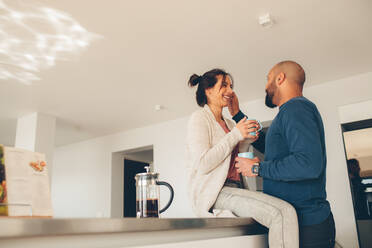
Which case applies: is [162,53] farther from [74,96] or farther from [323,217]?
[323,217]

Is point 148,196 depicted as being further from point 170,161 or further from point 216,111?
point 170,161

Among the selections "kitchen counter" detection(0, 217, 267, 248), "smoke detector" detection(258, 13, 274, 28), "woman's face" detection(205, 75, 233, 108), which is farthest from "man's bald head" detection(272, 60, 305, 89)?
"smoke detector" detection(258, 13, 274, 28)

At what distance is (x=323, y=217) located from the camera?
112cm

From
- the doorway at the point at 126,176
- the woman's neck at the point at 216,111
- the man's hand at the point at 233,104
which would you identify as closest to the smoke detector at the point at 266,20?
the man's hand at the point at 233,104

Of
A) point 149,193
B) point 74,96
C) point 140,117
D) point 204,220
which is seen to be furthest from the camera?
point 140,117

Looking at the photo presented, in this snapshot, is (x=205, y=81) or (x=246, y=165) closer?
(x=246, y=165)

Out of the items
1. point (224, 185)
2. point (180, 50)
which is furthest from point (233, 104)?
point (180, 50)

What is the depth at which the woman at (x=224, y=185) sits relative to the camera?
1111 mm

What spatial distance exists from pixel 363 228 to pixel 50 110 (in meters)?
3.98

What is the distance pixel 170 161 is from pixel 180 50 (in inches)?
94.2

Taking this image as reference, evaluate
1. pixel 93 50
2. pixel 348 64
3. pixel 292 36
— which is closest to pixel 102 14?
pixel 93 50

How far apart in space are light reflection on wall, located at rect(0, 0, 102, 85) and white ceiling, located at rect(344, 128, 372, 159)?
108 inches

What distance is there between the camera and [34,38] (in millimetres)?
2811

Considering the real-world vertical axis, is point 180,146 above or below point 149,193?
above
